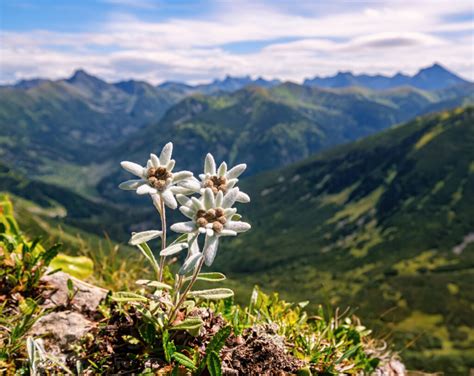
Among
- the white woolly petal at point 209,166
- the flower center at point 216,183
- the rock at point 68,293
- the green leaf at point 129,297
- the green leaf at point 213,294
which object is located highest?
the white woolly petal at point 209,166

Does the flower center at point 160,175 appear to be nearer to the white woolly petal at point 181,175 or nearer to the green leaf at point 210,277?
the white woolly petal at point 181,175

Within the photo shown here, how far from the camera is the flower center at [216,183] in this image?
5.58 meters

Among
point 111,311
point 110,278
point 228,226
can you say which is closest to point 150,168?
point 228,226

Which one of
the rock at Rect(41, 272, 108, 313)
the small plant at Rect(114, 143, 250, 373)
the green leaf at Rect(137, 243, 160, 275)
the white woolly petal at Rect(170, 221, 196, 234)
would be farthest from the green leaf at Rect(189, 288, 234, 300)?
the rock at Rect(41, 272, 108, 313)

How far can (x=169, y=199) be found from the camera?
5289 mm

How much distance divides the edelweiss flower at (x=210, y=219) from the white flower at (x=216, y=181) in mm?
237

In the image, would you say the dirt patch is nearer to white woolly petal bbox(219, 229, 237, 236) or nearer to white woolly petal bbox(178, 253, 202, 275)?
white woolly petal bbox(178, 253, 202, 275)

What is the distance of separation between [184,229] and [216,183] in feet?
3.17

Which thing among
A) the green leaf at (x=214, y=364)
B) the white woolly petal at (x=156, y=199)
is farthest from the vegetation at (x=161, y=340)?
the white woolly petal at (x=156, y=199)

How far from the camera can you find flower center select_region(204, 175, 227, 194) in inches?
220

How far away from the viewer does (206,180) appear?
568 centimetres

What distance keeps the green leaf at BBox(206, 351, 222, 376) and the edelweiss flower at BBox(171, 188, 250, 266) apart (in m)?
1.12

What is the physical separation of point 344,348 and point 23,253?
5655mm

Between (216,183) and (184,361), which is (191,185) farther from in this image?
(184,361)
